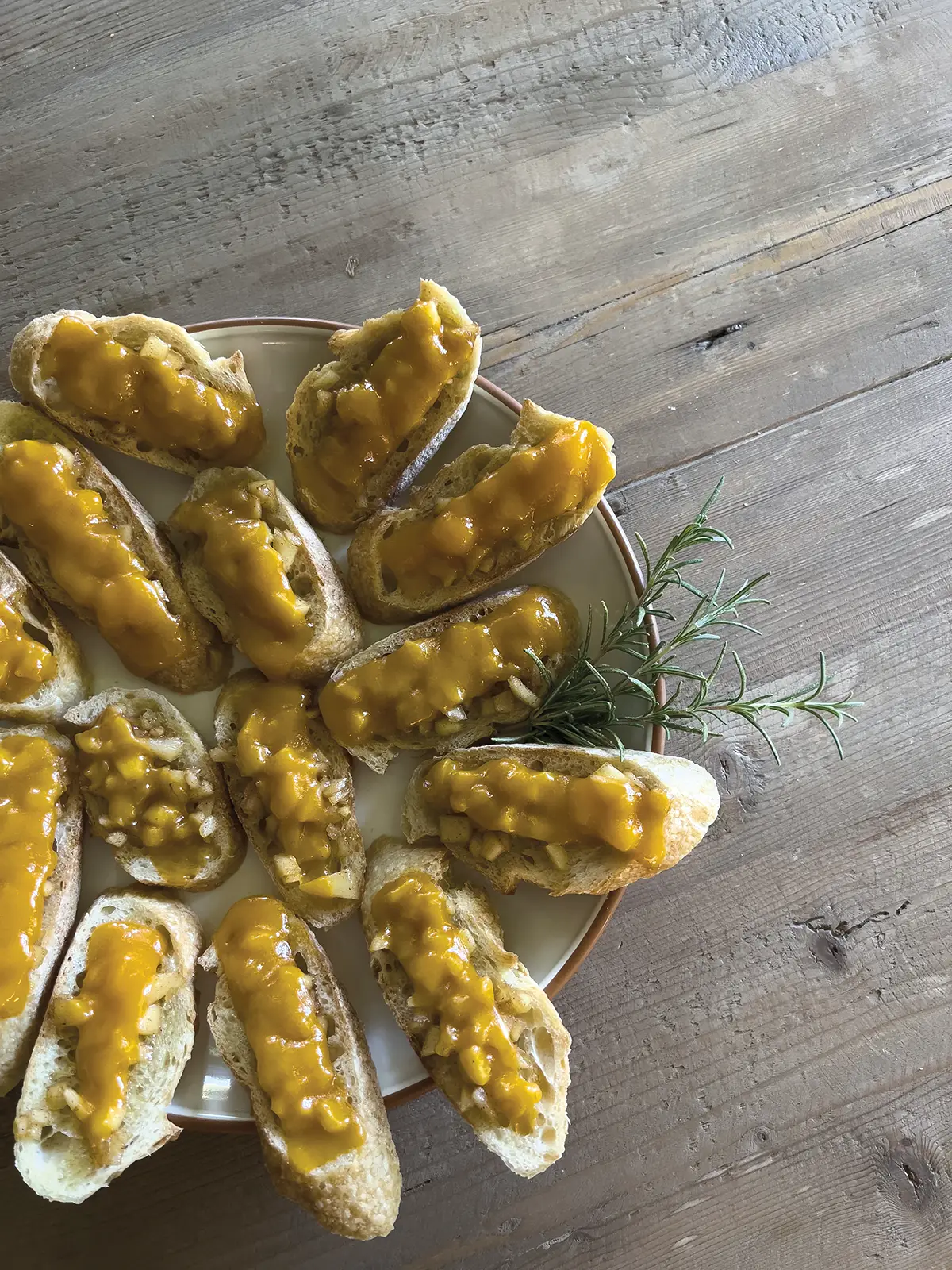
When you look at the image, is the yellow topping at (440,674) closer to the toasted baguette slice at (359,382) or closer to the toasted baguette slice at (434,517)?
the toasted baguette slice at (434,517)

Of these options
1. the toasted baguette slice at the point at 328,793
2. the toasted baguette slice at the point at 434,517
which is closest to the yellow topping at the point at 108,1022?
the toasted baguette slice at the point at 328,793

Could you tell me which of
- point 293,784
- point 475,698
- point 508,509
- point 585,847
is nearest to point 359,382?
point 508,509

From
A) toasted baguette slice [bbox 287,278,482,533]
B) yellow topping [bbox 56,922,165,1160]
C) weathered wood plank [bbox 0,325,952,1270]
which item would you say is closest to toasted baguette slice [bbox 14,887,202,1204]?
yellow topping [bbox 56,922,165,1160]

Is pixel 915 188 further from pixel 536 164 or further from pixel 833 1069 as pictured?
pixel 833 1069

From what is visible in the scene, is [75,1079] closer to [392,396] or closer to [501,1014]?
[501,1014]

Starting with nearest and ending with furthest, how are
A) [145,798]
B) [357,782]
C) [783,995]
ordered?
[145,798]
[357,782]
[783,995]

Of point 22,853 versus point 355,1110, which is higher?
point 22,853
